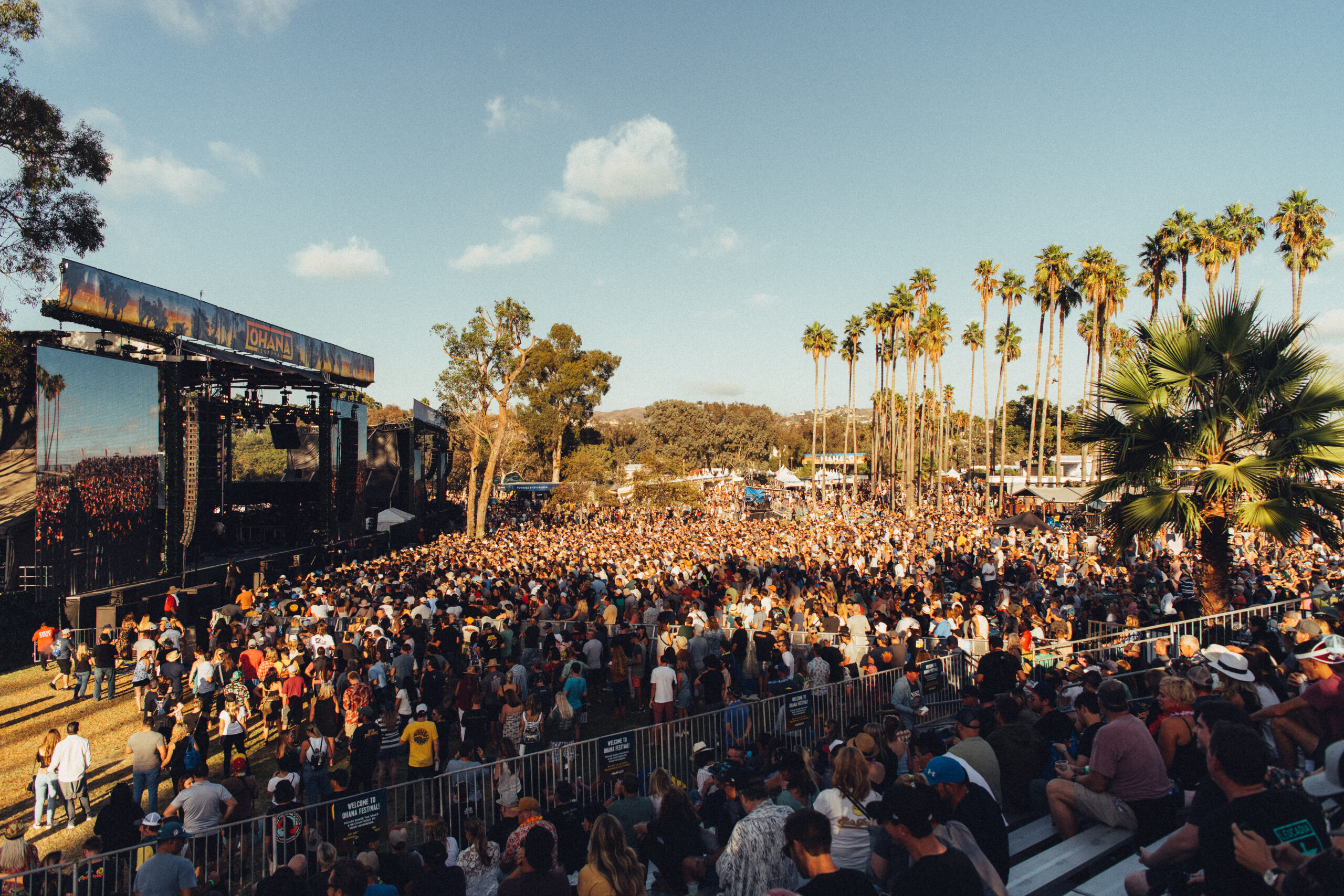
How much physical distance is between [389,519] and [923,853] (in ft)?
90.5

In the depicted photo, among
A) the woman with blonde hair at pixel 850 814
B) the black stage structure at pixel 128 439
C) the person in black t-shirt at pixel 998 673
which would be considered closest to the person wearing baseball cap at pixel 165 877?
the woman with blonde hair at pixel 850 814

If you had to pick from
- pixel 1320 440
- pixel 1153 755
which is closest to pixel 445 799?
pixel 1153 755

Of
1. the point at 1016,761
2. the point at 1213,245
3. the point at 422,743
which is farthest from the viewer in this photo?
the point at 1213,245

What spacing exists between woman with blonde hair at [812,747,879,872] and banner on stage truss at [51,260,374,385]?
48.9ft

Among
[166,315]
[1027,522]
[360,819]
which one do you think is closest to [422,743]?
[360,819]

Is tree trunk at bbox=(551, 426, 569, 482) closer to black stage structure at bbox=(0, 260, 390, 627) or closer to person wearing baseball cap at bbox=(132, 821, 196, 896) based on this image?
black stage structure at bbox=(0, 260, 390, 627)

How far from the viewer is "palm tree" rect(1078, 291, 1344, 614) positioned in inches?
278

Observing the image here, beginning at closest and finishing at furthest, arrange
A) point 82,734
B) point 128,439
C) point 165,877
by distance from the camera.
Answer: point 165,877, point 82,734, point 128,439

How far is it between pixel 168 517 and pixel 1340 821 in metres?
18.2

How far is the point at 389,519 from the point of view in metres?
27.5

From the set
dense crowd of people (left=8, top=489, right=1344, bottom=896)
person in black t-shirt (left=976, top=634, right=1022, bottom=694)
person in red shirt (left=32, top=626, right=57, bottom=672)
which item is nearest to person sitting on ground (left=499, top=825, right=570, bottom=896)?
dense crowd of people (left=8, top=489, right=1344, bottom=896)

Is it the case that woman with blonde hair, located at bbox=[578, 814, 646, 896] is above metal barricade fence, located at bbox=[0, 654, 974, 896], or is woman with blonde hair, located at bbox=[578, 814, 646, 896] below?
above

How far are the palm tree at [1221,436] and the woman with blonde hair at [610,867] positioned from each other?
670 cm

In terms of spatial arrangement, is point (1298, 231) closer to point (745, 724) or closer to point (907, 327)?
point (907, 327)
